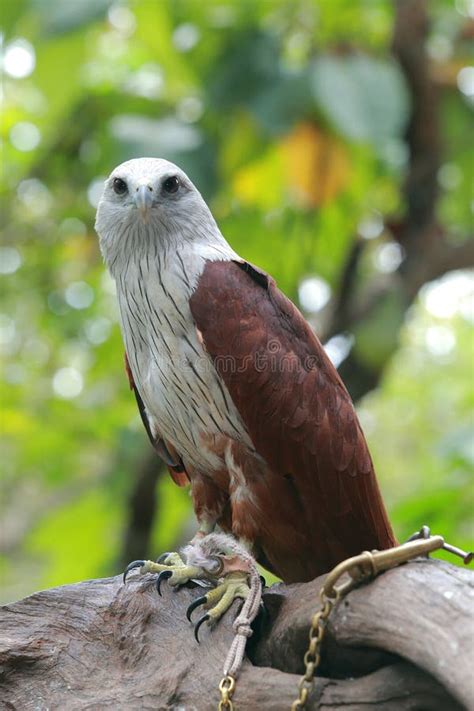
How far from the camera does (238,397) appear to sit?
366 centimetres

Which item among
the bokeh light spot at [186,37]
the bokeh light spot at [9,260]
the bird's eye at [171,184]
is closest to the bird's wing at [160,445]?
the bird's eye at [171,184]

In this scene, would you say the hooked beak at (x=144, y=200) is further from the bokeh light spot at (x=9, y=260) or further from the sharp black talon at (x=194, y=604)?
the bokeh light spot at (x=9, y=260)

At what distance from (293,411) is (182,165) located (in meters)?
3.33

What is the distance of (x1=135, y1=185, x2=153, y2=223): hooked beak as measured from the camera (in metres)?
3.89

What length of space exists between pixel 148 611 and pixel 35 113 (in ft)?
22.1

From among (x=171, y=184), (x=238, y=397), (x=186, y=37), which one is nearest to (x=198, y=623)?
(x=238, y=397)

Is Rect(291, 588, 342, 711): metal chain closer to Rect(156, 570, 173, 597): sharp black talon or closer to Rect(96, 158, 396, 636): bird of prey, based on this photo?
Rect(96, 158, 396, 636): bird of prey

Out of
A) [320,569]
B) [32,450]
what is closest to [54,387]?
[32,450]

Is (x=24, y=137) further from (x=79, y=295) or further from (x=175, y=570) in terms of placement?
(x=175, y=570)

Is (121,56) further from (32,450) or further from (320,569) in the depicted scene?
(320,569)

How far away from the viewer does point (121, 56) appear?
357 inches

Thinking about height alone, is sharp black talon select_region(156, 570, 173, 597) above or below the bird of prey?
below

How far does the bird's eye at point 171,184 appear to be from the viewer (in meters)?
4.07

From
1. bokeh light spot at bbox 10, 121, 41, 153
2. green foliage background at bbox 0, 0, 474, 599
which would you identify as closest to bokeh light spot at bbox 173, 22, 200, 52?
green foliage background at bbox 0, 0, 474, 599
